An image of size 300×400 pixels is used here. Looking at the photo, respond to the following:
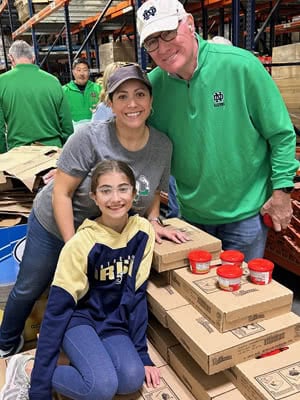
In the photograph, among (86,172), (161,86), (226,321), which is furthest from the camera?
(161,86)

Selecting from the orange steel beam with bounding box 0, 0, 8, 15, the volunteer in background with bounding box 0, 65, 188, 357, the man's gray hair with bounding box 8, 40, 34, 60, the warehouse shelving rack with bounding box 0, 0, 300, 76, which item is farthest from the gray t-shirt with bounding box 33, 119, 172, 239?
the orange steel beam with bounding box 0, 0, 8, 15

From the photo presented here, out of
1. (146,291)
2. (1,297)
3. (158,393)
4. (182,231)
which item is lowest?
(1,297)

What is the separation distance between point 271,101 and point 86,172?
0.86 metres

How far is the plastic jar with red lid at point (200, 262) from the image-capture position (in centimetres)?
183

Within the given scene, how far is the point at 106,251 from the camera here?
1.81 metres

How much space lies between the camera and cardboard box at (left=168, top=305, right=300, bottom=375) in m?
1.48

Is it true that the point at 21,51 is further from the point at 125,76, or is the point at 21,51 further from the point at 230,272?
the point at 230,272

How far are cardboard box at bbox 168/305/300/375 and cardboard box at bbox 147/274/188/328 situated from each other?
0.27 ft

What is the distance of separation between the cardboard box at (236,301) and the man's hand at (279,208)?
38cm

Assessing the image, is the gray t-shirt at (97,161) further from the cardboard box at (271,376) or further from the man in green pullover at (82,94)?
the man in green pullover at (82,94)

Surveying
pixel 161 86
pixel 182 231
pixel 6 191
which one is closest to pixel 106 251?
pixel 182 231

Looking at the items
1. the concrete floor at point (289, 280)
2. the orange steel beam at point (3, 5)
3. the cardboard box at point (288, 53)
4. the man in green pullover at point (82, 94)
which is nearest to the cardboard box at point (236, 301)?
the concrete floor at point (289, 280)

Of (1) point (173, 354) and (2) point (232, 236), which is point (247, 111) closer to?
(2) point (232, 236)

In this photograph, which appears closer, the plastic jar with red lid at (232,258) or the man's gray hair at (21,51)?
the plastic jar with red lid at (232,258)
